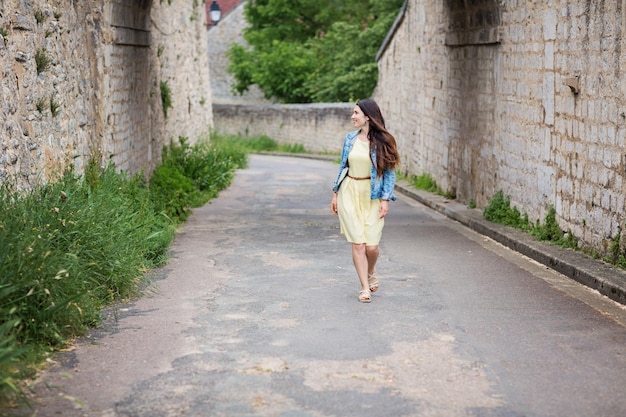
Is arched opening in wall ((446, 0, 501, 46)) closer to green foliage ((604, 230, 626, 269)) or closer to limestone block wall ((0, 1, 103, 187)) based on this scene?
green foliage ((604, 230, 626, 269))

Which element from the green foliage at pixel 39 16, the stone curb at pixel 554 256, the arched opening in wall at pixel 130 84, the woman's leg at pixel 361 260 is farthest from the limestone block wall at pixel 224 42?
the woman's leg at pixel 361 260

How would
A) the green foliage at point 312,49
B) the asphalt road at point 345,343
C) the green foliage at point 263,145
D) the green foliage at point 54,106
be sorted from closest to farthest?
the asphalt road at point 345,343
the green foliage at point 54,106
the green foliage at point 312,49
the green foliage at point 263,145

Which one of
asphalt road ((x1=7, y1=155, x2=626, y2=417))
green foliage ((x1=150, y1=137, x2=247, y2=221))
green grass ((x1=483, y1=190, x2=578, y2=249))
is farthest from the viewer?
green foliage ((x1=150, y1=137, x2=247, y2=221))

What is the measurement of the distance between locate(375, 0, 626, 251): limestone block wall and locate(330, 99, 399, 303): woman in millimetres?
2526

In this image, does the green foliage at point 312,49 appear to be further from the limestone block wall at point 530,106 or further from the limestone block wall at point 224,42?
the limestone block wall at point 530,106

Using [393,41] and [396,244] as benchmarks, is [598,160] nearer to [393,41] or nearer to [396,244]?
[396,244]

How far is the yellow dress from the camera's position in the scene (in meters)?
8.60

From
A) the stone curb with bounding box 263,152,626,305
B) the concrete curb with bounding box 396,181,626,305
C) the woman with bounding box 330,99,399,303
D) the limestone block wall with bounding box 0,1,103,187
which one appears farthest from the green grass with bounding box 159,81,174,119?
the woman with bounding box 330,99,399,303

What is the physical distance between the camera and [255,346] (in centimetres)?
682

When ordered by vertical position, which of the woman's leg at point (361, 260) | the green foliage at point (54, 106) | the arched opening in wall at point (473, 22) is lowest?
the woman's leg at point (361, 260)

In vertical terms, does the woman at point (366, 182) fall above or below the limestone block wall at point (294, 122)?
above

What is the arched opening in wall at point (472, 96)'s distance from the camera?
583 inches

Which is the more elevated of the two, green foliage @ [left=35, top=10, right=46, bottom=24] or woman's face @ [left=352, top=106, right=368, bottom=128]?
green foliage @ [left=35, top=10, right=46, bottom=24]

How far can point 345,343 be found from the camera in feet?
22.5
